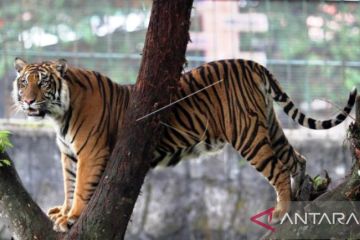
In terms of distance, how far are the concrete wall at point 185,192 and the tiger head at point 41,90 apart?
280 centimetres

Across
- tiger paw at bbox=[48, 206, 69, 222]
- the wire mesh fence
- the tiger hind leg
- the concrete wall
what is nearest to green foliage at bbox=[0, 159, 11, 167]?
tiger paw at bbox=[48, 206, 69, 222]

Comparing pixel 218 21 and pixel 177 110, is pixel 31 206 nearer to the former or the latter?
pixel 177 110

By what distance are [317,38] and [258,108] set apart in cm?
326

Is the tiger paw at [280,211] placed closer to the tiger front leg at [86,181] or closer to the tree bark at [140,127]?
the tree bark at [140,127]

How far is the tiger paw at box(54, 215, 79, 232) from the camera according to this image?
4.38m

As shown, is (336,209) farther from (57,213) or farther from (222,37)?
(222,37)

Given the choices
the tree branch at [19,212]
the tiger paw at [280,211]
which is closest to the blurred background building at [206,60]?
the tiger paw at [280,211]

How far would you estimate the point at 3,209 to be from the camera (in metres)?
4.28

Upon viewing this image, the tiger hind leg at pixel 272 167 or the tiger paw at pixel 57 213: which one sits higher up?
the tiger hind leg at pixel 272 167

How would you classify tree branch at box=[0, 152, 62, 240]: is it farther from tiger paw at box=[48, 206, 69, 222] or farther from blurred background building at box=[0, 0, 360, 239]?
blurred background building at box=[0, 0, 360, 239]

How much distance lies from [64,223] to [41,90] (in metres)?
0.75

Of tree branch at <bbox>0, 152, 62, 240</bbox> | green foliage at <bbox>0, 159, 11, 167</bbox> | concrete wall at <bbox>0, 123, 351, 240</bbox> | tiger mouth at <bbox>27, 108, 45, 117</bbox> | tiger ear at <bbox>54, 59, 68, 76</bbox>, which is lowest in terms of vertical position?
concrete wall at <bbox>0, 123, 351, 240</bbox>

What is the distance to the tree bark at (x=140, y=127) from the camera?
Result: 4.14 metres

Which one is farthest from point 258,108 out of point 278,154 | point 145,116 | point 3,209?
point 3,209
